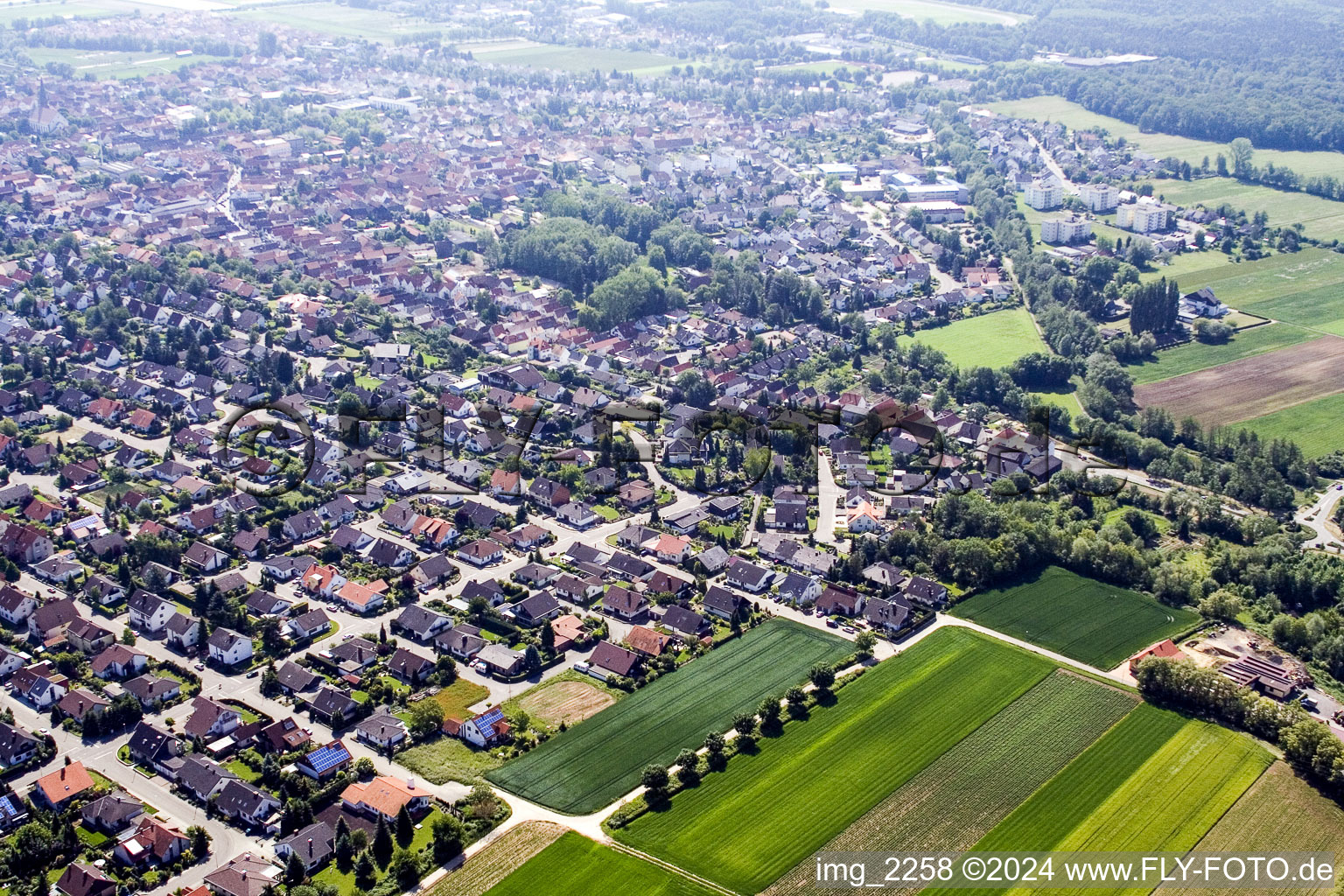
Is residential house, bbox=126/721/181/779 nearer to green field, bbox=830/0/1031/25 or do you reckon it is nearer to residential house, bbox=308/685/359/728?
residential house, bbox=308/685/359/728

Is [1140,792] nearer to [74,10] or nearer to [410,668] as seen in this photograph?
[410,668]

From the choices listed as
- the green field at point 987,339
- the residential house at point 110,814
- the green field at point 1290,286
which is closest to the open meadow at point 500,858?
the residential house at point 110,814

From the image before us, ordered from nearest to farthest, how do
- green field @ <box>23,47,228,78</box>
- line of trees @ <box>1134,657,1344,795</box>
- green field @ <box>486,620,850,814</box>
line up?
line of trees @ <box>1134,657,1344,795</box> < green field @ <box>486,620,850,814</box> < green field @ <box>23,47,228,78</box>

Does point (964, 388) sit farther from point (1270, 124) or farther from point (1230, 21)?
point (1230, 21)

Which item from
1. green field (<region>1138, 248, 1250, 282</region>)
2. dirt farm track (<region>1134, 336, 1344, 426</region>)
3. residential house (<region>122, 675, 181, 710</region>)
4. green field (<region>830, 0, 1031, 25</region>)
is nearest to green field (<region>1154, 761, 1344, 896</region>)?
→ residential house (<region>122, 675, 181, 710</region>)

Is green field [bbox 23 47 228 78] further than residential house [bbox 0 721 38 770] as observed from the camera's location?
Yes

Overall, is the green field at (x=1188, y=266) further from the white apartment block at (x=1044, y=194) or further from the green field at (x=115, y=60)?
the green field at (x=115, y=60)
